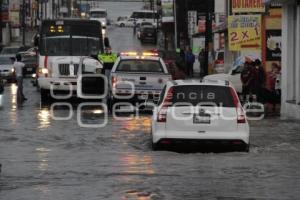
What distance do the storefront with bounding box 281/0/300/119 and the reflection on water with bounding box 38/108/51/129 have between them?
275 inches

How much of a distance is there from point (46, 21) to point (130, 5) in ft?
349

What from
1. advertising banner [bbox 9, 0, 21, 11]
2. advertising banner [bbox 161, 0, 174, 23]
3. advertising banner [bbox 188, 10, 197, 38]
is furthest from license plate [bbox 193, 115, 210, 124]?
advertising banner [bbox 9, 0, 21, 11]

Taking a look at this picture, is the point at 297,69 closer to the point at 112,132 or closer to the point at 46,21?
the point at 112,132

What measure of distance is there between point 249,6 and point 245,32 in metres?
1.02

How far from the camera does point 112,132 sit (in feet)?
67.5

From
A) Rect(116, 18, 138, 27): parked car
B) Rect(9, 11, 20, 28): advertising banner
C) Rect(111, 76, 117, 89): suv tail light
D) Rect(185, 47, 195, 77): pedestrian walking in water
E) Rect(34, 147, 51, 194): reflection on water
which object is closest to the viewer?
Rect(34, 147, 51, 194): reflection on water

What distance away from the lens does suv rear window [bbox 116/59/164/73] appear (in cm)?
2638

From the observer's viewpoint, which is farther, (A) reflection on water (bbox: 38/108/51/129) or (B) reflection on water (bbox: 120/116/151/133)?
(A) reflection on water (bbox: 38/108/51/129)

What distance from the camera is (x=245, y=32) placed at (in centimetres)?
3212

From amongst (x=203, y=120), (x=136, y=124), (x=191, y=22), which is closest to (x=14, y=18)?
(x=191, y=22)

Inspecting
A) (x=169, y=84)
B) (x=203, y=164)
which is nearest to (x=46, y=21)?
(x=169, y=84)

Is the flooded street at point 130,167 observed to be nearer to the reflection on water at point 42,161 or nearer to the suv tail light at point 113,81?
the reflection on water at point 42,161

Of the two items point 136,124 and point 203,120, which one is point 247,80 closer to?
point 136,124

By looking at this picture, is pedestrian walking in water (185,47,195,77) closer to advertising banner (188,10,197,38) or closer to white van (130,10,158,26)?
advertising banner (188,10,197,38)
